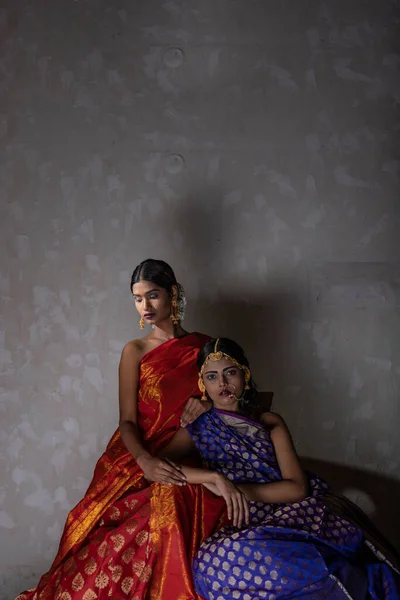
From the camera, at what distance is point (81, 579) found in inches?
105

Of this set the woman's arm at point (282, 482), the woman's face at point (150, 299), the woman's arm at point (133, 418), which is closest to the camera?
the woman's arm at point (282, 482)

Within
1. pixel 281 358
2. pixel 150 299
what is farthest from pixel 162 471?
pixel 281 358

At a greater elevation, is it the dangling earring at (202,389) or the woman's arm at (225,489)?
the dangling earring at (202,389)

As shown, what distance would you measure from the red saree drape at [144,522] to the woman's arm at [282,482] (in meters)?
0.14

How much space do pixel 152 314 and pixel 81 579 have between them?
43.3 inches

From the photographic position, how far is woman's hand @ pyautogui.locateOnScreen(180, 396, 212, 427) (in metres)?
2.92

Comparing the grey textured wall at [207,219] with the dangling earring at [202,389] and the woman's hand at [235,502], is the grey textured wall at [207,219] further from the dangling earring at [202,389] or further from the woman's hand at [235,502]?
the woman's hand at [235,502]

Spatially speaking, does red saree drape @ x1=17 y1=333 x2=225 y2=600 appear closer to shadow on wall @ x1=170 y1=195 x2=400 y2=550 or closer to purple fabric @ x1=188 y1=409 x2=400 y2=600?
purple fabric @ x1=188 y1=409 x2=400 y2=600

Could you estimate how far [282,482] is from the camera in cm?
267

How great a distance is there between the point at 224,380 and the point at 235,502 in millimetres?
501

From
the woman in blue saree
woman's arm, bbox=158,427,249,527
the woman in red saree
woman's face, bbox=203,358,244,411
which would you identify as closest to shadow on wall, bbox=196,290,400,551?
the woman in red saree

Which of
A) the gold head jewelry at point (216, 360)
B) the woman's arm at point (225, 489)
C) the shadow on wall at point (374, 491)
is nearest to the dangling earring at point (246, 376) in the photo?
the gold head jewelry at point (216, 360)

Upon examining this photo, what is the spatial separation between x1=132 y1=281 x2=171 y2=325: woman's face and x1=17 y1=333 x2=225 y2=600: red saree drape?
0.17 metres

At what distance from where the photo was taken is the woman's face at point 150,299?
309 centimetres
